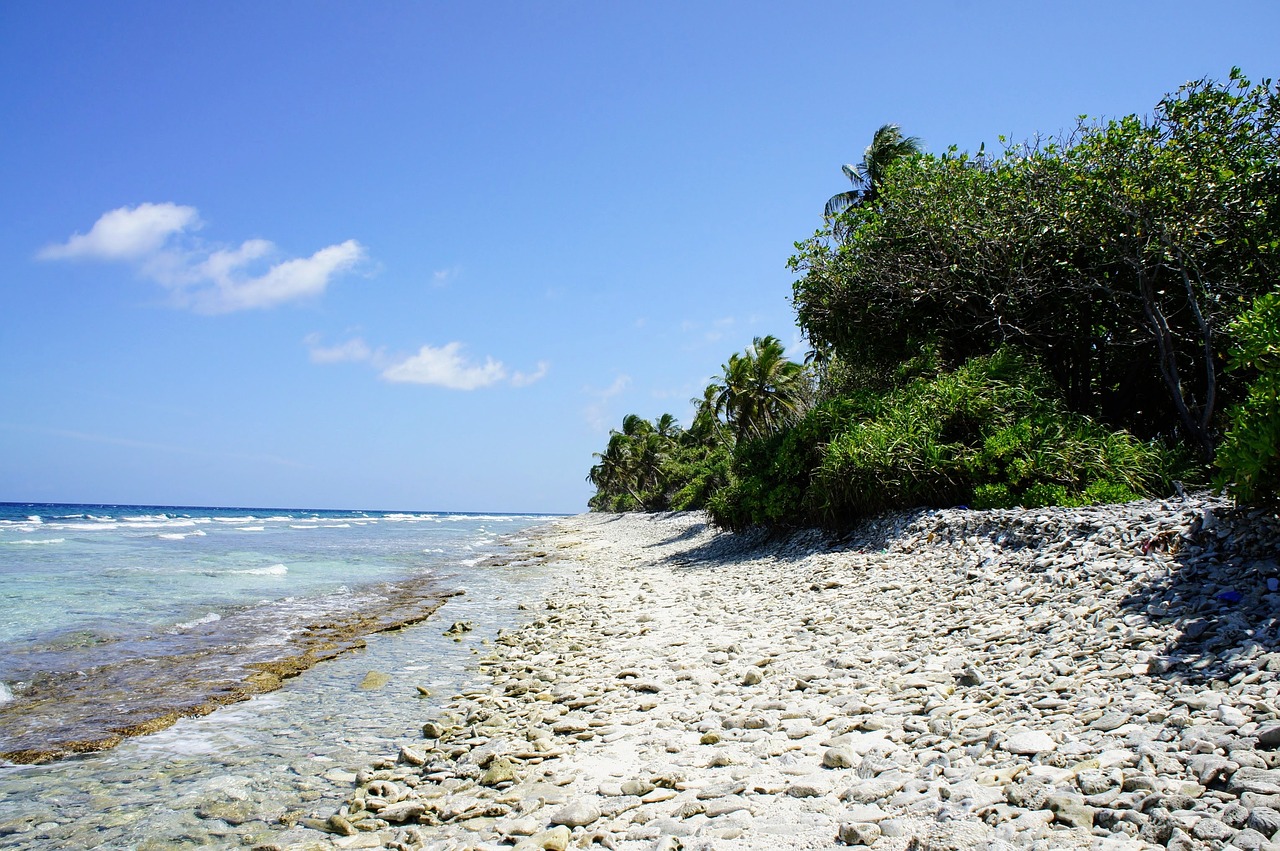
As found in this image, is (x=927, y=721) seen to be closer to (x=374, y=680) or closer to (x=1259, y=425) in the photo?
(x=1259, y=425)

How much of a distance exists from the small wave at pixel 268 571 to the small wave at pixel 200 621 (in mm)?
9255

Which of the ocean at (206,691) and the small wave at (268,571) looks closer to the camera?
the ocean at (206,691)

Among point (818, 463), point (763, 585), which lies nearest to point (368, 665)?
point (763, 585)

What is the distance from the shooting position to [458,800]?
17.1ft

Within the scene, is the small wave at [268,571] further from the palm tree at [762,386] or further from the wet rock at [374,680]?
the palm tree at [762,386]

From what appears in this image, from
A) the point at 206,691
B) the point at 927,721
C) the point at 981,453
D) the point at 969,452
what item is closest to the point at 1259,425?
the point at 927,721

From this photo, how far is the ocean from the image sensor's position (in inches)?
219

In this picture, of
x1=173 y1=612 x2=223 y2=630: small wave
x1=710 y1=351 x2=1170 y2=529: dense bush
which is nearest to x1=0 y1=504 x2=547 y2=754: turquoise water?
x1=173 y1=612 x2=223 y2=630: small wave

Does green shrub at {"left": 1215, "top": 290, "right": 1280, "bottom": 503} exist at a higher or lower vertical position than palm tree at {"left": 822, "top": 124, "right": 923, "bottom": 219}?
lower

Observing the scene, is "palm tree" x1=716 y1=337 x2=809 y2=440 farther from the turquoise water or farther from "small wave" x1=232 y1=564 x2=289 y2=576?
"small wave" x1=232 y1=564 x2=289 y2=576

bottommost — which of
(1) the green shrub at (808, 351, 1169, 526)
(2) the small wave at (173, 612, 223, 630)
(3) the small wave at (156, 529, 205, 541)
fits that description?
(3) the small wave at (156, 529, 205, 541)

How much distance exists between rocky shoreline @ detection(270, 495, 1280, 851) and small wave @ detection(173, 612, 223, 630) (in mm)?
8227

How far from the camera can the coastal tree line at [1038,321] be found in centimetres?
1312

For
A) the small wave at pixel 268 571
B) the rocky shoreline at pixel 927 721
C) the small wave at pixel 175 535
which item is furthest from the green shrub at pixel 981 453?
the small wave at pixel 175 535
